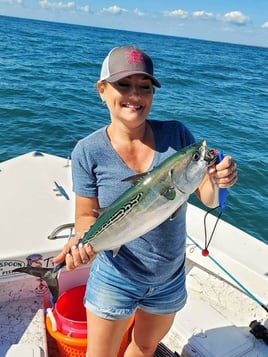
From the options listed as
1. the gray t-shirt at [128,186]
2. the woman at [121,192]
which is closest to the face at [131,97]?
the woman at [121,192]

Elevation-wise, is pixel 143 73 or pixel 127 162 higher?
pixel 143 73

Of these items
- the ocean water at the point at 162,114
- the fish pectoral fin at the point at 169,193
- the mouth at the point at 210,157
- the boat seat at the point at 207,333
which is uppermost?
the mouth at the point at 210,157

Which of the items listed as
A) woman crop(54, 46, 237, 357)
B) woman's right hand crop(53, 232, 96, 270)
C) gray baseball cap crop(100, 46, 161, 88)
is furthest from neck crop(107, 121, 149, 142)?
woman's right hand crop(53, 232, 96, 270)

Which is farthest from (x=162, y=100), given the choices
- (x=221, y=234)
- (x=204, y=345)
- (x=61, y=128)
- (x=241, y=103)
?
(x=204, y=345)

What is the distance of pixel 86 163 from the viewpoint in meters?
2.05

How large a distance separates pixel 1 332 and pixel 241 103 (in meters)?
17.9

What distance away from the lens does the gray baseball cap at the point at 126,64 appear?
1934mm

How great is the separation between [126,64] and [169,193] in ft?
2.19

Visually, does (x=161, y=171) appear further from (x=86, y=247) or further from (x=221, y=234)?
(x=221, y=234)

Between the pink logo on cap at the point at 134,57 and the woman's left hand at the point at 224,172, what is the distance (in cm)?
62

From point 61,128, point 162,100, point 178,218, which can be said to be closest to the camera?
point 178,218

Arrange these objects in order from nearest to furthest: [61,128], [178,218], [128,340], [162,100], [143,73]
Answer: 1. [143,73]
2. [178,218]
3. [128,340]
4. [61,128]
5. [162,100]

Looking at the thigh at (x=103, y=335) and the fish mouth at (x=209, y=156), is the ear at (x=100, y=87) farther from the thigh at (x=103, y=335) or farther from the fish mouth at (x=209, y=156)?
the thigh at (x=103, y=335)

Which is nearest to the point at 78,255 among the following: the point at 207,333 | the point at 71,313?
the point at 71,313
